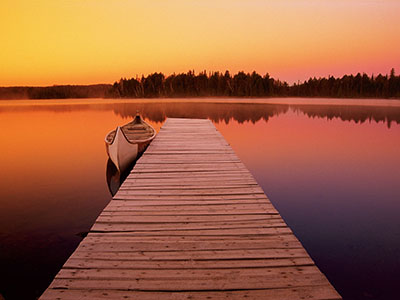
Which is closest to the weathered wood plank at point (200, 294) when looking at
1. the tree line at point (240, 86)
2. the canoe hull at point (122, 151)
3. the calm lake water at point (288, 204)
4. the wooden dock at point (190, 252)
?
the wooden dock at point (190, 252)

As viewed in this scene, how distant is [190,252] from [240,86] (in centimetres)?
8594

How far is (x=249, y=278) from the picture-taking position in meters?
3.03

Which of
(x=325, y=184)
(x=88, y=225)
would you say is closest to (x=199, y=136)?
(x=325, y=184)

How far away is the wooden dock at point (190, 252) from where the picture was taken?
2.87m

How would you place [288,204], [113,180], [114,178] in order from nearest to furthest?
[288,204]
[113,180]
[114,178]

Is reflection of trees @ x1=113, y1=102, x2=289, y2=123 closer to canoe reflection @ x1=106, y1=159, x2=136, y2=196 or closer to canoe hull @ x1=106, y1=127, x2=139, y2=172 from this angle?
canoe reflection @ x1=106, y1=159, x2=136, y2=196

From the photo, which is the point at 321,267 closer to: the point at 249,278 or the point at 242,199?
the point at 242,199

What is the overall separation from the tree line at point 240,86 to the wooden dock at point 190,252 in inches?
3194

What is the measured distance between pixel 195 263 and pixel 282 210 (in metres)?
5.28

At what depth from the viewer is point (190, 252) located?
354 centimetres

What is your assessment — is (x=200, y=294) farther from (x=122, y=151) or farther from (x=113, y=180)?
(x=113, y=180)

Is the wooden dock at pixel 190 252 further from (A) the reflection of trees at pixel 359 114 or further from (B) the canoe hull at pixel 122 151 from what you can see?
(A) the reflection of trees at pixel 359 114

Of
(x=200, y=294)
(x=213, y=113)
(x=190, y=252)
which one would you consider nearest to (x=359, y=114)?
(x=213, y=113)

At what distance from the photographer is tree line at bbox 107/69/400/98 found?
256 feet
